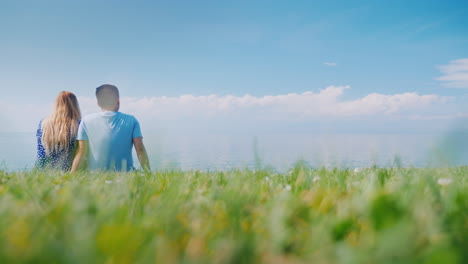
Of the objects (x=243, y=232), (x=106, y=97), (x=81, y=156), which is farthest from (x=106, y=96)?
(x=243, y=232)

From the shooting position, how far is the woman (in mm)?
6461

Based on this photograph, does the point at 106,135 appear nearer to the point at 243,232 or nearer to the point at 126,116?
the point at 126,116

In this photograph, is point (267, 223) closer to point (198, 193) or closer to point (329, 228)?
point (329, 228)

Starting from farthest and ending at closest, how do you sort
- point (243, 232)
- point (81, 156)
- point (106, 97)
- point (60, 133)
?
1. point (60, 133)
2. point (106, 97)
3. point (81, 156)
4. point (243, 232)

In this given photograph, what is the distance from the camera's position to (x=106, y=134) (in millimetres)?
5926

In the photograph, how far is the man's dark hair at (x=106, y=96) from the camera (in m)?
6.06

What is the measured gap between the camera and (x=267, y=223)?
120cm

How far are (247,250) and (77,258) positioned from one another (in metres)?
0.44

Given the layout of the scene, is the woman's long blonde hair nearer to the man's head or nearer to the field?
the man's head

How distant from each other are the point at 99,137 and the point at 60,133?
1.13 meters

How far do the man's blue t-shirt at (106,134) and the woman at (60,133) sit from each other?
78 centimetres

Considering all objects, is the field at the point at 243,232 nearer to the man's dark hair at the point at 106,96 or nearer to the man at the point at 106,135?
the man at the point at 106,135

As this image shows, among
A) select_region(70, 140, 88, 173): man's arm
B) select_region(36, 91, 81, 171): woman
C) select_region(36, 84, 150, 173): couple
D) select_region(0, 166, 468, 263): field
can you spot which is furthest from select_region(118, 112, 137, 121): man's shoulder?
select_region(0, 166, 468, 263): field

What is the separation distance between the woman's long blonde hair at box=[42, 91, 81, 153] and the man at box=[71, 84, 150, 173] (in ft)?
2.47
